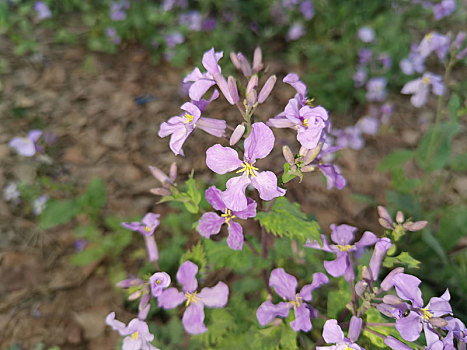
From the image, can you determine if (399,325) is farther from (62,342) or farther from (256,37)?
(256,37)

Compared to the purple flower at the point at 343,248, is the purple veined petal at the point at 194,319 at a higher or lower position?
lower

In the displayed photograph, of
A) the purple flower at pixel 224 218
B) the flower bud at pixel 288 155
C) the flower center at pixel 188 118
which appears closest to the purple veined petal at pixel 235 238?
the purple flower at pixel 224 218

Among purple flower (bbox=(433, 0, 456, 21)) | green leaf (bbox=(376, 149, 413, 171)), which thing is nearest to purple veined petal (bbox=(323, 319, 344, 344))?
green leaf (bbox=(376, 149, 413, 171))

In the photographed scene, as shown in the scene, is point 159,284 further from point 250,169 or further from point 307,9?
point 307,9

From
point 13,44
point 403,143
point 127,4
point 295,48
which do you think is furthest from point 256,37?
point 13,44

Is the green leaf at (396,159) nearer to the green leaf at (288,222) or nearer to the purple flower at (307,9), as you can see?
the green leaf at (288,222)

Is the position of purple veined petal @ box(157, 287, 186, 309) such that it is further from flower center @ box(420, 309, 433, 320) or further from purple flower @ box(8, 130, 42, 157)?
purple flower @ box(8, 130, 42, 157)
